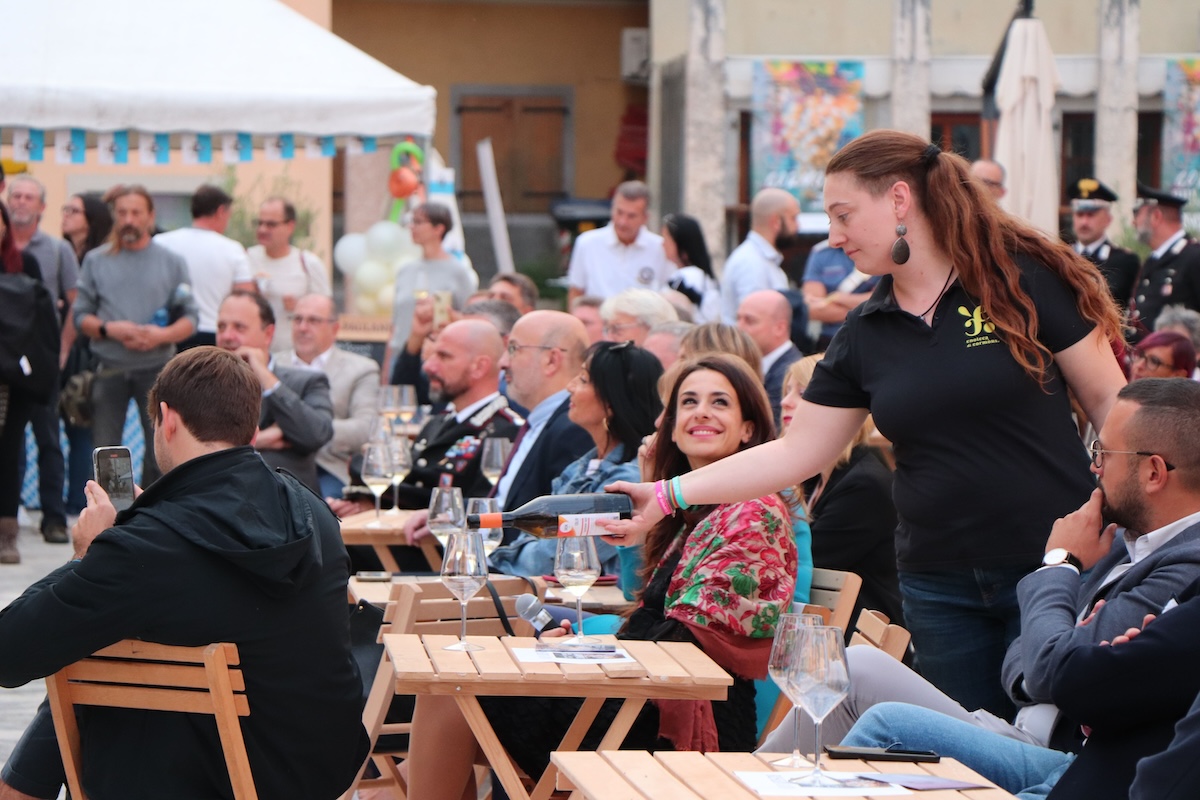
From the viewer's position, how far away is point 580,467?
203 inches

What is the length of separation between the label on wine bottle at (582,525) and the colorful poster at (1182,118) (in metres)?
17.0

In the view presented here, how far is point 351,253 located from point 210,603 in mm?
9319

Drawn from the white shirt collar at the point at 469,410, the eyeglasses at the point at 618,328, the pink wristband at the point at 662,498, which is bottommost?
the white shirt collar at the point at 469,410

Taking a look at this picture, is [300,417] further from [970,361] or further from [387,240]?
[387,240]

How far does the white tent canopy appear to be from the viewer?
9.05m

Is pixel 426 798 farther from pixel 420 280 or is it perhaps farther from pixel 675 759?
pixel 420 280

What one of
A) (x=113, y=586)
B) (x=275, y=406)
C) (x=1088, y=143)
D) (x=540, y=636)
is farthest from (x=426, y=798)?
(x=1088, y=143)

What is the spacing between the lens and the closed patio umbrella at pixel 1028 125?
10156 millimetres

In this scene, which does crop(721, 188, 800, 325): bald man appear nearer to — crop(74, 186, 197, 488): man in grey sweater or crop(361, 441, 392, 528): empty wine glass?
crop(74, 186, 197, 488): man in grey sweater

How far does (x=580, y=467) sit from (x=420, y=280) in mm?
4953

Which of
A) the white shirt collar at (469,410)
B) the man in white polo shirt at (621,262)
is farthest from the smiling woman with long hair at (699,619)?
the man in white polo shirt at (621,262)

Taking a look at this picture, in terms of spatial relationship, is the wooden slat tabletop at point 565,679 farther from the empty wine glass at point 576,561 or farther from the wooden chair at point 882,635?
the wooden chair at point 882,635

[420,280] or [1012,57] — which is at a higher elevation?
[1012,57]

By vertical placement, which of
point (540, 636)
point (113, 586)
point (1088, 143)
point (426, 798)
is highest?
point (1088, 143)
